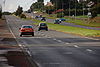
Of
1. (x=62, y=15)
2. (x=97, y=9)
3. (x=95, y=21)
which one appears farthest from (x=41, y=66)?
(x=62, y=15)

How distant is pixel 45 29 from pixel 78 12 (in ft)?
383

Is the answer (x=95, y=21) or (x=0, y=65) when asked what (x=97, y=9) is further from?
(x=0, y=65)

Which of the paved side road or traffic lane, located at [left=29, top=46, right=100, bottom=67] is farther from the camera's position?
the paved side road

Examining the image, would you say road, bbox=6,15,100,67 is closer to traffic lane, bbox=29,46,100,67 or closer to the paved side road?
traffic lane, bbox=29,46,100,67

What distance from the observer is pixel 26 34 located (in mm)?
50969

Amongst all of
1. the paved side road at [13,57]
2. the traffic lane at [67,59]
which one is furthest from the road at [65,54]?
the paved side road at [13,57]

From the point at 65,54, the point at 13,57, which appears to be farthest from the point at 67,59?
the point at 65,54

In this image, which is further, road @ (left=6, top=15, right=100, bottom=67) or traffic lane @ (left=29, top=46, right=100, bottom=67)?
road @ (left=6, top=15, right=100, bottom=67)

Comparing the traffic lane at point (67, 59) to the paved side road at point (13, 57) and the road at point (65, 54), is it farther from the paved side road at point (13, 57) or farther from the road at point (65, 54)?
the paved side road at point (13, 57)

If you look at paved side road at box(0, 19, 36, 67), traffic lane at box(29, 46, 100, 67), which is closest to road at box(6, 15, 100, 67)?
traffic lane at box(29, 46, 100, 67)

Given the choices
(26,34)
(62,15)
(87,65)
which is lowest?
(62,15)

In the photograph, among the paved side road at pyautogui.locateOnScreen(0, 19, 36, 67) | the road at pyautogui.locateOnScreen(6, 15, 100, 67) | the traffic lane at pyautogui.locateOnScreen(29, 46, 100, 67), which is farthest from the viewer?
the road at pyautogui.locateOnScreen(6, 15, 100, 67)

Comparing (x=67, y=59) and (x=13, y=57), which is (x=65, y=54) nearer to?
(x=67, y=59)

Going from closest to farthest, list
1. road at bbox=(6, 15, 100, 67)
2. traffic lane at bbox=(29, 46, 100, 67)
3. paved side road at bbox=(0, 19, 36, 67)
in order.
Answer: traffic lane at bbox=(29, 46, 100, 67) → paved side road at bbox=(0, 19, 36, 67) → road at bbox=(6, 15, 100, 67)
